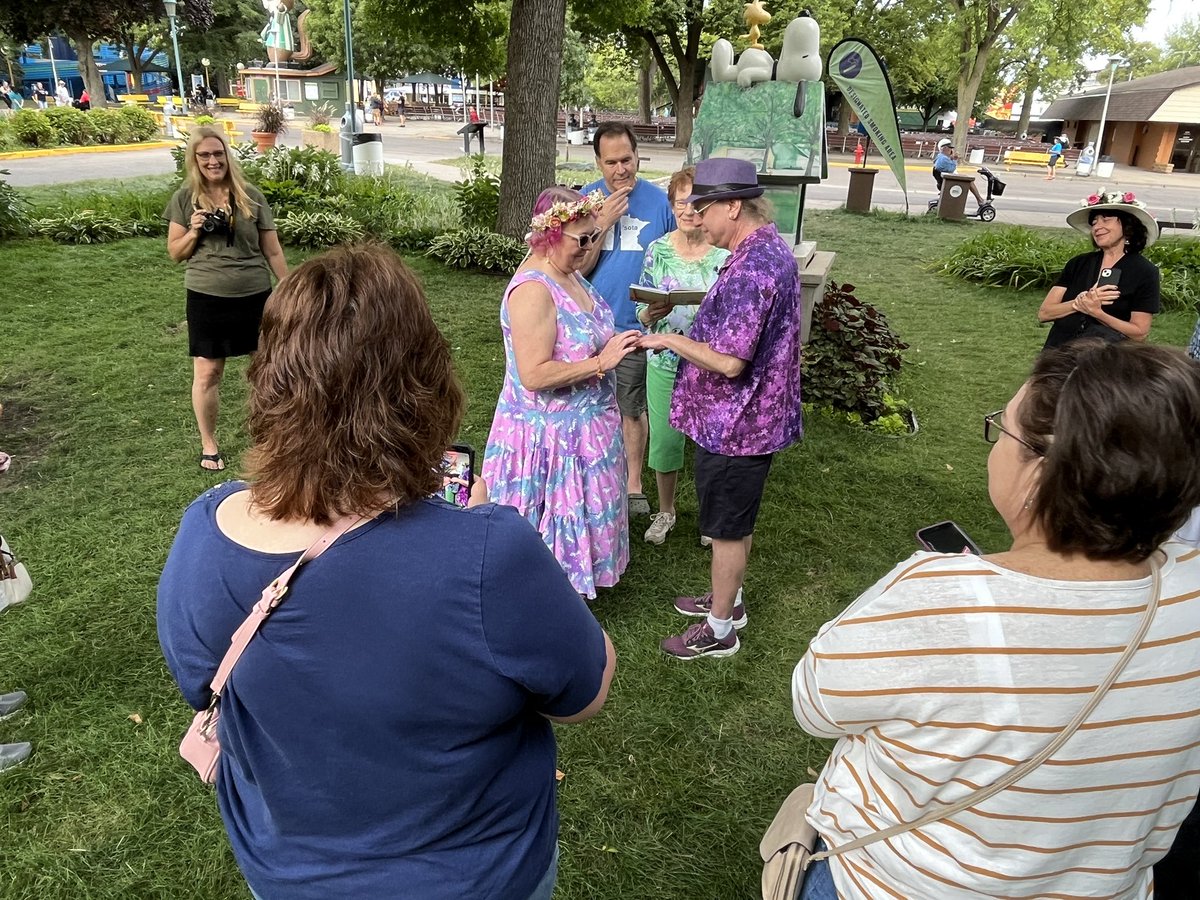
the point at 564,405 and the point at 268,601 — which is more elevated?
the point at 268,601

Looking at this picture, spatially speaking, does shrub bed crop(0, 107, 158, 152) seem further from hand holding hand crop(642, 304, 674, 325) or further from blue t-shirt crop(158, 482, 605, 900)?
blue t-shirt crop(158, 482, 605, 900)

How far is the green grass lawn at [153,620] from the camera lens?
248 centimetres

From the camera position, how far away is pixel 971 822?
1.14 m

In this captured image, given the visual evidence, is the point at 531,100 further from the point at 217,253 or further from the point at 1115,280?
the point at 1115,280

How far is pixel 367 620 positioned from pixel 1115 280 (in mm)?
4373

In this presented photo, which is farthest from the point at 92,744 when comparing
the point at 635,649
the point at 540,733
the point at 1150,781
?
the point at 1150,781

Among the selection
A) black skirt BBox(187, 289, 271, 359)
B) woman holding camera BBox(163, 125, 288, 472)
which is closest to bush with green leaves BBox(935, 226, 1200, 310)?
woman holding camera BBox(163, 125, 288, 472)

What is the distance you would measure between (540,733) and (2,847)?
2185 millimetres

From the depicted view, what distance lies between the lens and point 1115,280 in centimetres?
406

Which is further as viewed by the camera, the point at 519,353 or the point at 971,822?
the point at 519,353

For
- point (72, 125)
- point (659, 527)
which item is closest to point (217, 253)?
point (659, 527)

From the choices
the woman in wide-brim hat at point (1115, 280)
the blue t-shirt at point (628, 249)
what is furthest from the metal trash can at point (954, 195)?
the blue t-shirt at point (628, 249)

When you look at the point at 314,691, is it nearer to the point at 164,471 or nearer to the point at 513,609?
the point at 513,609

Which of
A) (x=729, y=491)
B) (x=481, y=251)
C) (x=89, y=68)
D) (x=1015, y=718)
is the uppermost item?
(x=89, y=68)
